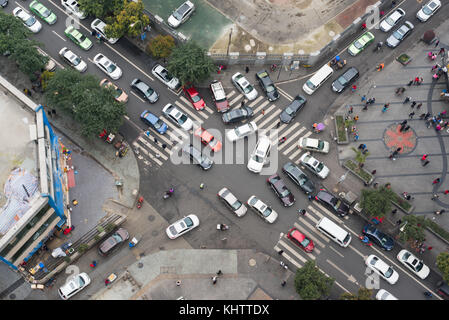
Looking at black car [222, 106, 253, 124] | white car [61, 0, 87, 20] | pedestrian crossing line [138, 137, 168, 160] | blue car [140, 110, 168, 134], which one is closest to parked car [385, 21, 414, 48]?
black car [222, 106, 253, 124]

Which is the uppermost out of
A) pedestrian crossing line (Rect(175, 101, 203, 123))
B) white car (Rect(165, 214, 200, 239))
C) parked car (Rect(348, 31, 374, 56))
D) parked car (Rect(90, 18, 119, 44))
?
parked car (Rect(348, 31, 374, 56))

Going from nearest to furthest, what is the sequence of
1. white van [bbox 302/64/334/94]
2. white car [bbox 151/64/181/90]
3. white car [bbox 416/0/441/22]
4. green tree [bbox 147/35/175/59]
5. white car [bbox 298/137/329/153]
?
white car [bbox 298/137/329/153]
green tree [bbox 147/35/175/59]
white van [bbox 302/64/334/94]
white car [bbox 151/64/181/90]
white car [bbox 416/0/441/22]

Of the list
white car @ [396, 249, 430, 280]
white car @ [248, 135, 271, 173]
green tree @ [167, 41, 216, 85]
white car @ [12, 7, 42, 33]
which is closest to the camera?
white car @ [396, 249, 430, 280]

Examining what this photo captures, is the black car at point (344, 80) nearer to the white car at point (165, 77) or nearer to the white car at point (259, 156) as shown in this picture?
the white car at point (259, 156)

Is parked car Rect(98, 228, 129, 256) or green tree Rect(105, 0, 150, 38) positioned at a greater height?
green tree Rect(105, 0, 150, 38)

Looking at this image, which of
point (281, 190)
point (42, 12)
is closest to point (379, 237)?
point (281, 190)

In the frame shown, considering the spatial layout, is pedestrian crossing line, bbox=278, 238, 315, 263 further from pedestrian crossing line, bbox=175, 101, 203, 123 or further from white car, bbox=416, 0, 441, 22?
white car, bbox=416, 0, 441, 22
